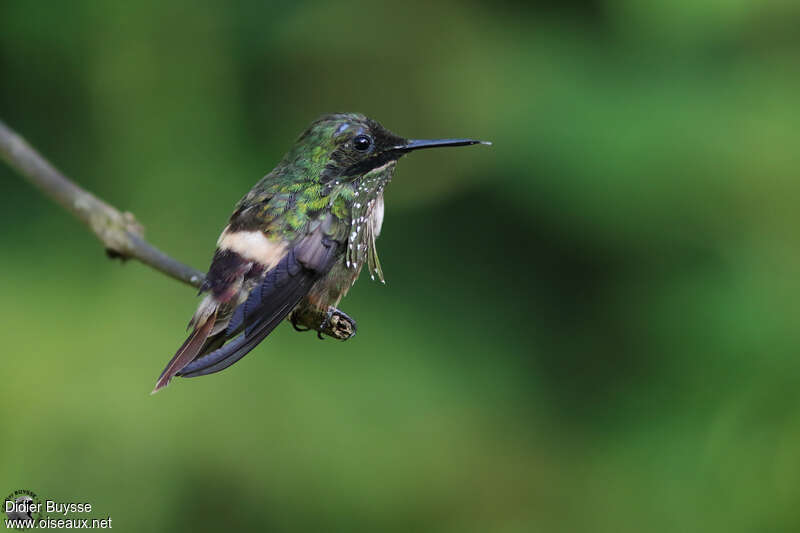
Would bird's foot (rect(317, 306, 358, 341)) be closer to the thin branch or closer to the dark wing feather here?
the dark wing feather

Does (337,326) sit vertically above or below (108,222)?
below

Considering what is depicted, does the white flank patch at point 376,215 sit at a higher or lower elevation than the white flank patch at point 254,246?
higher

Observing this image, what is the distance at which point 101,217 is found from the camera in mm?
2035

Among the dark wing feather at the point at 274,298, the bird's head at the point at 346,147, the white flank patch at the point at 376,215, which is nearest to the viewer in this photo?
the dark wing feather at the point at 274,298

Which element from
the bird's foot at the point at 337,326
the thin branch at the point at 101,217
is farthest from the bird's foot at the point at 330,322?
the thin branch at the point at 101,217

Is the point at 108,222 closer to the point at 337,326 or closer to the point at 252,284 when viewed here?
the point at 252,284

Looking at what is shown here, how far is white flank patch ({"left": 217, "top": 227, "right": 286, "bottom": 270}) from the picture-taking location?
6.05ft

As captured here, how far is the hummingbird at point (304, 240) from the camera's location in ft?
5.61

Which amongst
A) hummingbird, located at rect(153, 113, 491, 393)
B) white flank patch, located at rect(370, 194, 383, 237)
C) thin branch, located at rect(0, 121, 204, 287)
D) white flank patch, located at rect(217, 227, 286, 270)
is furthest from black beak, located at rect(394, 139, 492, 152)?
thin branch, located at rect(0, 121, 204, 287)

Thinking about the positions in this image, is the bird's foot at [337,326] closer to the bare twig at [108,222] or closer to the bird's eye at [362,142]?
the bare twig at [108,222]

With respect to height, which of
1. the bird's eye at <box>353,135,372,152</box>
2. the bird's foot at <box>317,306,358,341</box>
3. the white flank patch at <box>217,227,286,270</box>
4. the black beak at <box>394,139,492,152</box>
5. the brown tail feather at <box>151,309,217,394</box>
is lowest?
the brown tail feather at <box>151,309,217,394</box>

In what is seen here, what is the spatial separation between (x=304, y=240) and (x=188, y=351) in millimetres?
400

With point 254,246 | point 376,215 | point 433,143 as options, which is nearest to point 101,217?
point 254,246

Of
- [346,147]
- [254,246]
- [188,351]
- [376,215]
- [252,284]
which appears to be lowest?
[188,351]
